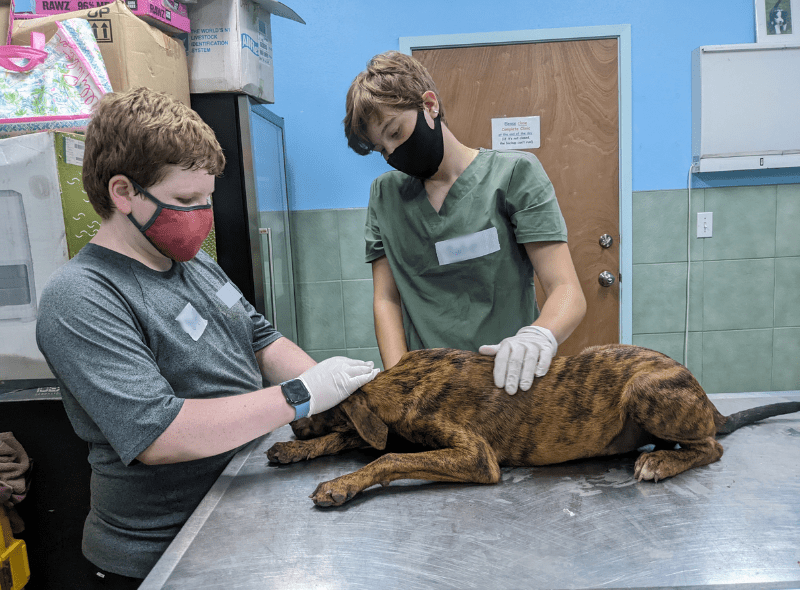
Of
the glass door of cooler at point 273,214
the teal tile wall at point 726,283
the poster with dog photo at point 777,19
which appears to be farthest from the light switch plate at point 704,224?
the glass door of cooler at point 273,214

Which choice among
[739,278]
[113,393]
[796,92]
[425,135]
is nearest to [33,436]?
[113,393]

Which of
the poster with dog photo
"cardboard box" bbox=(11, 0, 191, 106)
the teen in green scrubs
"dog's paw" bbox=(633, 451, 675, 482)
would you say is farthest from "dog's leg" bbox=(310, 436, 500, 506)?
the poster with dog photo

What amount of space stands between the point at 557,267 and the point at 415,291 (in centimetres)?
52

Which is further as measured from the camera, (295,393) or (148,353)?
(295,393)

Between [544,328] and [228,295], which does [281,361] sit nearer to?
[228,295]

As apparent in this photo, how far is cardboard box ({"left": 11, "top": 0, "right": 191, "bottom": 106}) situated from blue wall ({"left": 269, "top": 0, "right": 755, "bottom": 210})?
1334 mm

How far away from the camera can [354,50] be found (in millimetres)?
3537

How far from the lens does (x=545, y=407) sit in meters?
1.47

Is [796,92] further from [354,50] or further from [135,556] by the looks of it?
[135,556]

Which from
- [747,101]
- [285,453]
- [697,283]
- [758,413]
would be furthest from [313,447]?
[747,101]

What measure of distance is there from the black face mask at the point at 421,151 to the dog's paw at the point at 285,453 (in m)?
0.98

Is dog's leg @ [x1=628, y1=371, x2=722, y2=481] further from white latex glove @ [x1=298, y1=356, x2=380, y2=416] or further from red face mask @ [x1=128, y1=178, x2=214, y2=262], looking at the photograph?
red face mask @ [x1=128, y1=178, x2=214, y2=262]

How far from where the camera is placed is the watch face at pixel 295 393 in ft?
4.48

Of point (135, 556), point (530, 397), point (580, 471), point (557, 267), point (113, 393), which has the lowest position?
point (135, 556)
